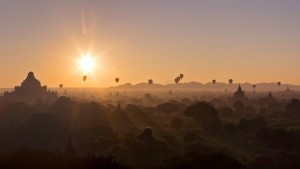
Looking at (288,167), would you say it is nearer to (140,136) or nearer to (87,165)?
(140,136)

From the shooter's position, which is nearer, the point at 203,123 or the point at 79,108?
the point at 203,123

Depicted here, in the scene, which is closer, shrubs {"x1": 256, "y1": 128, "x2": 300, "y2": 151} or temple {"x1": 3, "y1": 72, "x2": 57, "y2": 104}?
shrubs {"x1": 256, "y1": 128, "x2": 300, "y2": 151}

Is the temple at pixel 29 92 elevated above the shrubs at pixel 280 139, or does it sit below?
above

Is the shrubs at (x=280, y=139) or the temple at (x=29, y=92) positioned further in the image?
the temple at (x=29, y=92)

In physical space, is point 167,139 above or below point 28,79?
below

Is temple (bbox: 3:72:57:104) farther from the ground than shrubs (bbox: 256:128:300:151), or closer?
farther from the ground

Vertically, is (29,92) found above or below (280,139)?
above

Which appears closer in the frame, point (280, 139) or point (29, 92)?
point (280, 139)

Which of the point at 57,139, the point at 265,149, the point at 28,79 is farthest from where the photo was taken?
the point at 28,79

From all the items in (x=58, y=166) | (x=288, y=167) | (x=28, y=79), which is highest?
(x=28, y=79)

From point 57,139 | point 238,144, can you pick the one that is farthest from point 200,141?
point 57,139

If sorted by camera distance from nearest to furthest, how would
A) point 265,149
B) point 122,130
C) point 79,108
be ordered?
1. point 265,149
2. point 122,130
3. point 79,108
